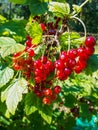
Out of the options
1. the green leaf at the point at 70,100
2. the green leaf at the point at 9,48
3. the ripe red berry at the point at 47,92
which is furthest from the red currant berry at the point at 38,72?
the green leaf at the point at 70,100

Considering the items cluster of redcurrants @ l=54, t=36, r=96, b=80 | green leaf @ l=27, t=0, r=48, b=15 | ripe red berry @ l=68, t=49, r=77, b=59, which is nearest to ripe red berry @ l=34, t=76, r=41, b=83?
cluster of redcurrants @ l=54, t=36, r=96, b=80

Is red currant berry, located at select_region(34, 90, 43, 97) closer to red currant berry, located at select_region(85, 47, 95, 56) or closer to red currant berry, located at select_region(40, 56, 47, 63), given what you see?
red currant berry, located at select_region(40, 56, 47, 63)

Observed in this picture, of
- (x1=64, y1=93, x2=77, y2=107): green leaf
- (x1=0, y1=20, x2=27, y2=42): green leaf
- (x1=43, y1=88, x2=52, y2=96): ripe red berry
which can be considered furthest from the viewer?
(x1=64, y1=93, x2=77, y2=107): green leaf

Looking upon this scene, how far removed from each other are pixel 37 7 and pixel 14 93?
520mm

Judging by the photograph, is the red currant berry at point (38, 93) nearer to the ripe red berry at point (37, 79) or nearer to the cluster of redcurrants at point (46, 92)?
the cluster of redcurrants at point (46, 92)

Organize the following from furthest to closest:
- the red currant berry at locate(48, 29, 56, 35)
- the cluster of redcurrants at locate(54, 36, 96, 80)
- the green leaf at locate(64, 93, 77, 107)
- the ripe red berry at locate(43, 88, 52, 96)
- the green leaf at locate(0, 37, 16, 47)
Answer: the green leaf at locate(64, 93, 77, 107), the green leaf at locate(0, 37, 16, 47), the red currant berry at locate(48, 29, 56, 35), the ripe red berry at locate(43, 88, 52, 96), the cluster of redcurrants at locate(54, 36, 96, 80)

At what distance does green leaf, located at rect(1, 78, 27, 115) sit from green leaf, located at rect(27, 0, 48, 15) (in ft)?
1.32

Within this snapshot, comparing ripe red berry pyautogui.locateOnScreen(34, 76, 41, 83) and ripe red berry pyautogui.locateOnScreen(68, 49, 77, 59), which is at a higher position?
ripe red berry pyautogui.locateOnScreen(68, 49, 77, 59)

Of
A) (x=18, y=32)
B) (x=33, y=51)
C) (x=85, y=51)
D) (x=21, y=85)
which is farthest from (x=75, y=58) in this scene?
(x=18, y=32)

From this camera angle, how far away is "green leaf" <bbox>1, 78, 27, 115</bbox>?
2184 millimetres

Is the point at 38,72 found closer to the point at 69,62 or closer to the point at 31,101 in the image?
the point at 69,62

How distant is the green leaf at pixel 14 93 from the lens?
7.16 ft

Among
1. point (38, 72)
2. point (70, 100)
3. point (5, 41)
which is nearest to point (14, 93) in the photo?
point (38, 72)

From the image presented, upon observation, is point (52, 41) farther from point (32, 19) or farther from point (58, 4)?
point (32, 19)
